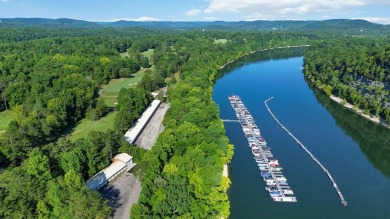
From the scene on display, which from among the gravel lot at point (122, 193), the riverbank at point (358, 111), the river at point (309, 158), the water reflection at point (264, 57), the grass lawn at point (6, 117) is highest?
the water reflection at point (264, 57)

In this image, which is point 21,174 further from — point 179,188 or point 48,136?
point 48,136

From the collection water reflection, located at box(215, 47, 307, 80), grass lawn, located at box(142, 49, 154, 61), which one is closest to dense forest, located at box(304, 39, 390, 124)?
water reflection, located at box(215, 47, 307, 80)

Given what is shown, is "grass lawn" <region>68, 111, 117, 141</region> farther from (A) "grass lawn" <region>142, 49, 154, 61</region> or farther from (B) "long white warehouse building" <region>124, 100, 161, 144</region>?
(A) "grass lawn" <region>142, 49, 154, 61</region>

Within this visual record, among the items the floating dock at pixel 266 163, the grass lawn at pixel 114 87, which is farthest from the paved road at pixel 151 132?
the floating dock at pixel 266 163

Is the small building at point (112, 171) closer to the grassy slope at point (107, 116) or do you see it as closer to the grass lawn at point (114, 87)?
the grassy slope at point (107, 116)

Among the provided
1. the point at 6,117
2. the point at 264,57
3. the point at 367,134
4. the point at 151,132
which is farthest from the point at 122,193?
the point at 264,57
